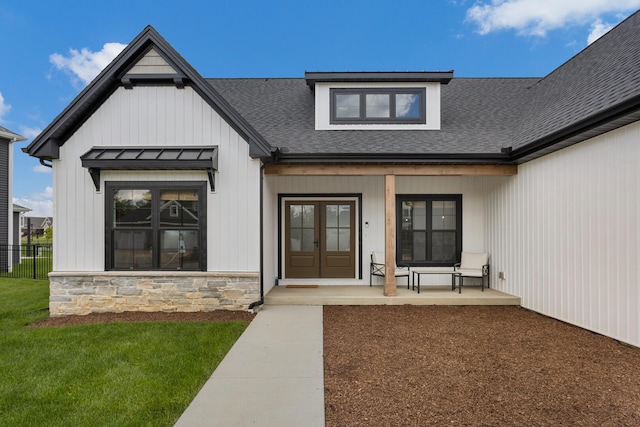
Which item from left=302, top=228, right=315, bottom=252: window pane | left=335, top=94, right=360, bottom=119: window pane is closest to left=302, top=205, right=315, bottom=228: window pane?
left=302, top=228, right=315, bottom=252: window pane

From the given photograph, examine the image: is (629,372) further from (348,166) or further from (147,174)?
(147,174)

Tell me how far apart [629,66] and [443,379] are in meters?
6.10

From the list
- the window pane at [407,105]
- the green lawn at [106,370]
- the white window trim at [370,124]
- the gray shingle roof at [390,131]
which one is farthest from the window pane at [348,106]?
the green lawn at [106,370]

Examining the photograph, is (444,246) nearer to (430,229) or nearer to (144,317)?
(430,229)

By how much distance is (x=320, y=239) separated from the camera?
8.96 metres

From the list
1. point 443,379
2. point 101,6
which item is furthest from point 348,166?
point 101,6

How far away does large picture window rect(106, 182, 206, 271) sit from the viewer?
682 cm

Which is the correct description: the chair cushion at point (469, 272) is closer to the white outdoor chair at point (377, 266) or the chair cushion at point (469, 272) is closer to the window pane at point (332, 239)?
the white outdoor chair at point (377, 266)

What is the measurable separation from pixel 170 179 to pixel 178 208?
0.59 metres

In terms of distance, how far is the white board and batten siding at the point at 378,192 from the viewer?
884 cm

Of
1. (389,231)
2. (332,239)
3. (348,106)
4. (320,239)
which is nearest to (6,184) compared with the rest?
(320,239)

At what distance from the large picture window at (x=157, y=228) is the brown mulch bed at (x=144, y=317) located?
35.0 inches

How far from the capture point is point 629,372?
4102mm

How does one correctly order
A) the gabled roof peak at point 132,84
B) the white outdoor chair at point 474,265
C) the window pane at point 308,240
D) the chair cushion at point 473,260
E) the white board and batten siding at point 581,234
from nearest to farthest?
the white board and batten siding at point 581,234
the gabled roof peak at point 132,84
the white outdoor chair at point 474,265
the chair cushion at point 473,260
the window pane at point 308,240
